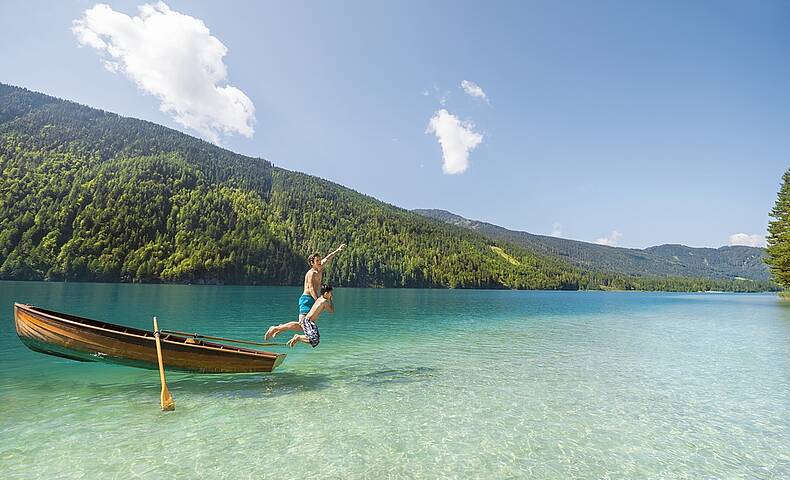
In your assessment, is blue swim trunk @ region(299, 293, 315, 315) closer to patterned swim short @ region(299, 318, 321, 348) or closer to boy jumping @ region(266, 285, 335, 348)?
boy jumping @ region(266, 285, 335, 348)

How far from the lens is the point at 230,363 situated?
569 inches

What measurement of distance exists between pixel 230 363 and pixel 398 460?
8.37 meters

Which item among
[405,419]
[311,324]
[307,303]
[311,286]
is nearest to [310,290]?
[311,286]

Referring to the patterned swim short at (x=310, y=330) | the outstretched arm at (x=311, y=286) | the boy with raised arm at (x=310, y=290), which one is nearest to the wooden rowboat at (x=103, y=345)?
the boy with raised arm at (x=310, y=290)

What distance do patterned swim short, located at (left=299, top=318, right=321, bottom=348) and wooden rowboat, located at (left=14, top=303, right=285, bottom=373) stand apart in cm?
292

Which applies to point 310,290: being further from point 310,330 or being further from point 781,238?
point 781,238

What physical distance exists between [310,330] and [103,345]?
686 cm

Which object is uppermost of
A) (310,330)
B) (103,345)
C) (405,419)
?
(310,330)

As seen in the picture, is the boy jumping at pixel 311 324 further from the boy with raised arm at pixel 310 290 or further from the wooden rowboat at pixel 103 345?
the wooden rowboat at pixel 103 345

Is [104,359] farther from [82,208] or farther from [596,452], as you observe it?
[82,208]

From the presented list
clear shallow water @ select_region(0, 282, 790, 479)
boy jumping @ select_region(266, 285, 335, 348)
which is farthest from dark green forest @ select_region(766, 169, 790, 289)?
boy jumping @ select_region(266, 285, 335, 348)

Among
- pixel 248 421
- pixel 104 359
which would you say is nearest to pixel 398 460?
pixel 248 421

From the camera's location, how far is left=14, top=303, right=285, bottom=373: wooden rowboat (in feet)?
43.6

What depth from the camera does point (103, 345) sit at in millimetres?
13336
